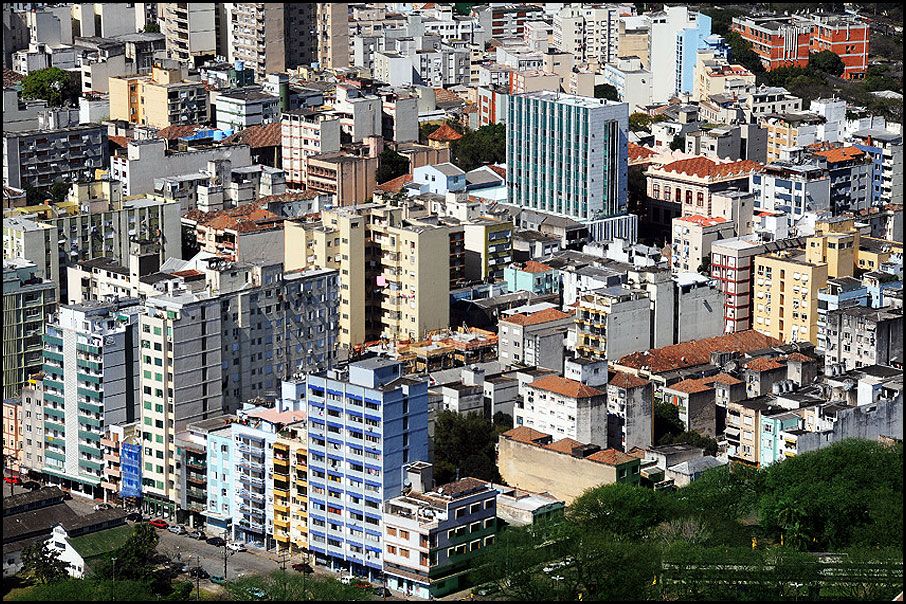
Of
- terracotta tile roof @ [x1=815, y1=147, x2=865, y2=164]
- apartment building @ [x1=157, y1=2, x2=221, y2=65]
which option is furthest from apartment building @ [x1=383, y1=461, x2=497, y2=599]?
apartment building @ [x1=157, y1=2, x2=221, y2=65]

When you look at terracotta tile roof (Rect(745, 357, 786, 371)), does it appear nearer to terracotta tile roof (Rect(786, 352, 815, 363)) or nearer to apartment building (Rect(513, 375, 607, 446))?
terracotta tile roof (Rect(786, 352, 815, 363))

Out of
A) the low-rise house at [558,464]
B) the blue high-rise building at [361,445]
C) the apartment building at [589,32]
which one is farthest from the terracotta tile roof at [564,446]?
the apartment building at [589,32]

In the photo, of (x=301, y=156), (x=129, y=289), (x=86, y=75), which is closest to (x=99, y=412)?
(x=129, y=289)

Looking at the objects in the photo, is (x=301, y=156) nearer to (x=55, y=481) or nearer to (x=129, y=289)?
(x=129, y=289)

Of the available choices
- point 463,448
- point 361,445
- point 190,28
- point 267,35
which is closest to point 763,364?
point 463,448

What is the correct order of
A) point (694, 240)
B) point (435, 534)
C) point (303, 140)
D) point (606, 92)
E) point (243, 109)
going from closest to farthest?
point (435, 534)
point (694, 240)
point (303, 140)
point (243, 109)
point (606, 92)

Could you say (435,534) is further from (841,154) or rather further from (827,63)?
(827,63)
